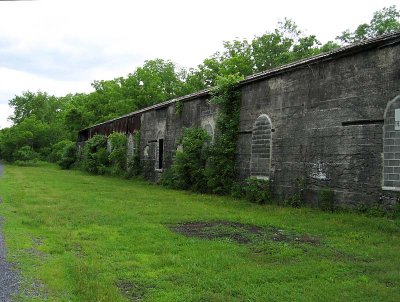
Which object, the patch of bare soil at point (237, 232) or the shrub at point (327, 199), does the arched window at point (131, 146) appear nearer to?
the shrub at point (327, 199)

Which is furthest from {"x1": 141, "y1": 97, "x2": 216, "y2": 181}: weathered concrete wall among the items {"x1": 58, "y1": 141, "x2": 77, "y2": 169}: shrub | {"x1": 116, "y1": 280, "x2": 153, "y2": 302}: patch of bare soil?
{"x1": 58, "y1": 141, "x2": 77, "y2": 169}: shrub

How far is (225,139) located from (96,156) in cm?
1782

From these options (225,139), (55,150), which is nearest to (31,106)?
(55,150)

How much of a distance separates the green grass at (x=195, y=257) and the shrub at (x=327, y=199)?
0.45 metres

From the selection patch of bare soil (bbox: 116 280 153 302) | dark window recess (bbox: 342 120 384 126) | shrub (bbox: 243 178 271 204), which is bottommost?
patch of bare soil (bbox: 116 280 153 302)

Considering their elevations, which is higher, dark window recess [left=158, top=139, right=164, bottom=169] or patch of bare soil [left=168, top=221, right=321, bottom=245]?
dark window recess [left=158, top=139, right=164, bottom=169]

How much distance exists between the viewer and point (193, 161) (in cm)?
1805

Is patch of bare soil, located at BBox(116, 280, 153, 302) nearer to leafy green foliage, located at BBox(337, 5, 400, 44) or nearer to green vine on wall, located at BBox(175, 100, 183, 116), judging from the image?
green vine on wall, located at BBox(175, 100, 183, 116)

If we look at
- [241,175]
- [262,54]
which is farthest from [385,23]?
[241,175]

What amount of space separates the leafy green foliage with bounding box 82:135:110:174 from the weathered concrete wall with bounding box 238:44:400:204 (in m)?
19.1

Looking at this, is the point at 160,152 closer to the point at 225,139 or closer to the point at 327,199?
the point at 225,139

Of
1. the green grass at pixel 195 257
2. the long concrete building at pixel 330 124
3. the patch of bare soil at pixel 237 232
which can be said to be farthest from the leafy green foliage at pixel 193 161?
the patch of bare soil at pixel 237 232

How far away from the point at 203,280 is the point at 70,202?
9.00 meters

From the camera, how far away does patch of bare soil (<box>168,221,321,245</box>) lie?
8117 mm
